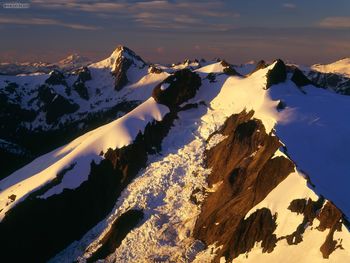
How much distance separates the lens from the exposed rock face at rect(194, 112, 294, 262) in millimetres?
68312

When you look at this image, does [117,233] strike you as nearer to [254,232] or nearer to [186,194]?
[186,194]

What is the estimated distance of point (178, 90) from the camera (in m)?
113

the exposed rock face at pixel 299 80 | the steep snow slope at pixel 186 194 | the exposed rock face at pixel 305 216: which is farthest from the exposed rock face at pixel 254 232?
the exposed rock face at pixel 299 80

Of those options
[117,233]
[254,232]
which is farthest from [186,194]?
[254,232]

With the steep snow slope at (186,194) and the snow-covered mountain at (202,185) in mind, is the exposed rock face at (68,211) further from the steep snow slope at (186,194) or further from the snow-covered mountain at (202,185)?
the steep snow slope at (186,194)

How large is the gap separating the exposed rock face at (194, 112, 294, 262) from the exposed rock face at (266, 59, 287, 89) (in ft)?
45.5

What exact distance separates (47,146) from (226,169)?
129950mm

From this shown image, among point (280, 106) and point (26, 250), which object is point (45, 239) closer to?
point (26, 250)

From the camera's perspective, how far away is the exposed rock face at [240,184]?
68.3m

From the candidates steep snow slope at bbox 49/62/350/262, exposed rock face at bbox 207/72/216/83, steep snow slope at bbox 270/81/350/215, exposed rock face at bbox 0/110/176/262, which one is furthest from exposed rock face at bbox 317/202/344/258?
exposed rock face at bbox 207/72/216/83

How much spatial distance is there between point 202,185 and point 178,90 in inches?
1329

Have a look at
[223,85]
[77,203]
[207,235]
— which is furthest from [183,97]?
[207,235]

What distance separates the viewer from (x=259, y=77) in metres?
106

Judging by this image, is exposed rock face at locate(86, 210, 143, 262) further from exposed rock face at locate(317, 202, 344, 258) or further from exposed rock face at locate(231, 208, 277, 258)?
exposed rock face at locate(317, 202, 344, 258)
